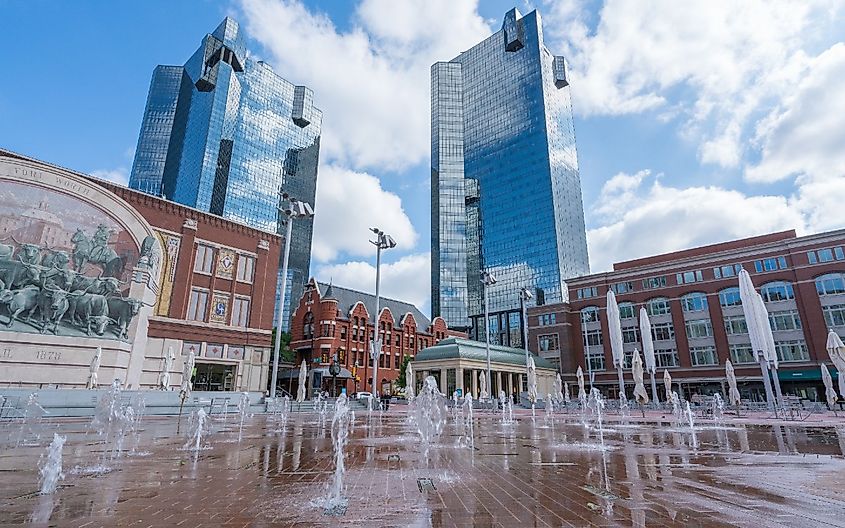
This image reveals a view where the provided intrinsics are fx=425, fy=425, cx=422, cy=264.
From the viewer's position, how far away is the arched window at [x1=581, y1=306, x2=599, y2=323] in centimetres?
6488

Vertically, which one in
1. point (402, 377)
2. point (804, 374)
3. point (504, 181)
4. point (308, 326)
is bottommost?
point (402, 377)

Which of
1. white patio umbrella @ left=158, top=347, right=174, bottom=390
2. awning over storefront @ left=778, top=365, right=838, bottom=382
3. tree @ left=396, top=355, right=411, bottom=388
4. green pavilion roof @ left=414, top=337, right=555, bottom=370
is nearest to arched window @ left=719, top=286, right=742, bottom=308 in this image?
awning over storefront @ left=778, top=365, right=838, bottom=382

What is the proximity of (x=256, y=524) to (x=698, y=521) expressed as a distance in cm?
466

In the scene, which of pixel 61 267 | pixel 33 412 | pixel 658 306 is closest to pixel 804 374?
pixel 658 306

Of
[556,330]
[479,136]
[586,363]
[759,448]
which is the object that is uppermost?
[479,136]

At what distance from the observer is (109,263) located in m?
32.1

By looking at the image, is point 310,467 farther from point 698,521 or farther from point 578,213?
point 578,213

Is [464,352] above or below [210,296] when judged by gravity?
below

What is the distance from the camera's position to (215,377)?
40.5 meters

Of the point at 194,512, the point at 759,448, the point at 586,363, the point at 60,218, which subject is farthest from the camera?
the point at 586,363

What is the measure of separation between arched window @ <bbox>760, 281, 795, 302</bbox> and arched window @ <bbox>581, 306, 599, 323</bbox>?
66.2 ft

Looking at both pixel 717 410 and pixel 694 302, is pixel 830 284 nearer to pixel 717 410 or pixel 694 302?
pixel 694 302

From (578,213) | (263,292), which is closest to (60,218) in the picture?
(263,292)

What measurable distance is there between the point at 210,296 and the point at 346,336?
82.7ft
